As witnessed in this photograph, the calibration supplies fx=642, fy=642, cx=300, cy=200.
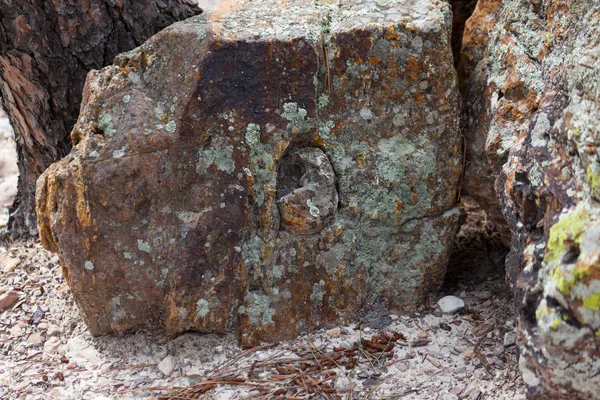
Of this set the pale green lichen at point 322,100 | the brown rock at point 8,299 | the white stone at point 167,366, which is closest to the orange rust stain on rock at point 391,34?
the pale green lichen at point 322,100

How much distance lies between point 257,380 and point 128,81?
4.05 ft

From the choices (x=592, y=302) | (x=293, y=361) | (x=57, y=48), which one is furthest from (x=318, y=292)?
(x=57, y=48)

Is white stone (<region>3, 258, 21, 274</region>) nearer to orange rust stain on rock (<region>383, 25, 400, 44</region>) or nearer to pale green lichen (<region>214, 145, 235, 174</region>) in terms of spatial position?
pale green lichen (<region>214, 145, 235, 174</region>)

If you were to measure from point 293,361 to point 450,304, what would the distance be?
718mm

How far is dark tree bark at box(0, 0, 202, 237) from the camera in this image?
278 centimetres

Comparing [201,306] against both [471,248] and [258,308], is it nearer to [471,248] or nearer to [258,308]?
[258,308]

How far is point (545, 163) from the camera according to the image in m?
1.99

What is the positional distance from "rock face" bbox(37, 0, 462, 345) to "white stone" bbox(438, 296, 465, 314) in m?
0.36

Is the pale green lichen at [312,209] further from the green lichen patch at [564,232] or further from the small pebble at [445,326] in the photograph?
the green lichen patch at [564,232]

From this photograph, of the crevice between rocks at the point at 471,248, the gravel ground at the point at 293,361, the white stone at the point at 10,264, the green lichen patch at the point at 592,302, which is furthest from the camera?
the white stone at the point at 10,264

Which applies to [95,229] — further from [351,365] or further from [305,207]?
[351,365]

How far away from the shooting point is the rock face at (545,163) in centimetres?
169

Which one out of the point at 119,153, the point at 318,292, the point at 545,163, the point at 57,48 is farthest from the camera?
the point at 57,48

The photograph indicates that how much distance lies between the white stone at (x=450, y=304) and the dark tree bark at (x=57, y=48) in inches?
70.0
